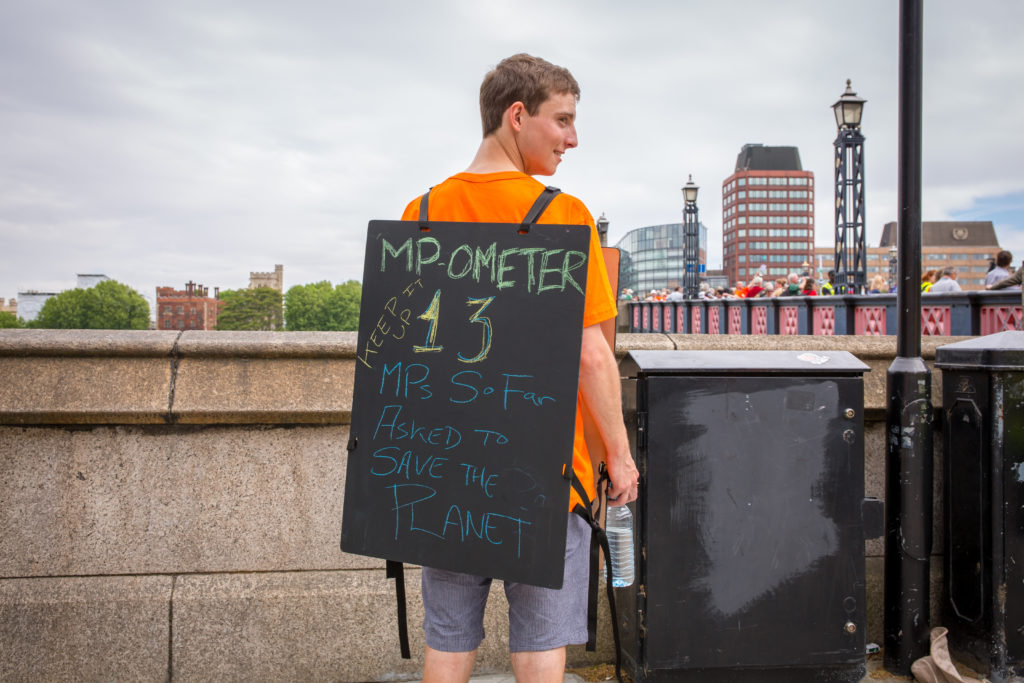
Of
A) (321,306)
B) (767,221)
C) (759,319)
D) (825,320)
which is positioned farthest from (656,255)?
(825,320)

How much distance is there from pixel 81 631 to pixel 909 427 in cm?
346

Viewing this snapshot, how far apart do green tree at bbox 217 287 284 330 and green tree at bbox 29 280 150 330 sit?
13894 millimetres

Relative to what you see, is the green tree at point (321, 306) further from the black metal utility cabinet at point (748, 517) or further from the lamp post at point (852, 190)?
the black metal utility cabinet at point (748, 517)

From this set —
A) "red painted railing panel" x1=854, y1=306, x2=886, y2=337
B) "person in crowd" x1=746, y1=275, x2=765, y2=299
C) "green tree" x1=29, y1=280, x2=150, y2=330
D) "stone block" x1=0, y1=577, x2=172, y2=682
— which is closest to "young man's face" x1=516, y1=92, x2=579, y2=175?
"stone block" x1=0, y1=577, x2=172, y2=682

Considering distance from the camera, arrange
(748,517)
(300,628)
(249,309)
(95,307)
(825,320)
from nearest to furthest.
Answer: (748,517) < (300,628) < (825,320) < (95,307) < (249,309)

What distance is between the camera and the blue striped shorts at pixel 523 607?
5.78ft

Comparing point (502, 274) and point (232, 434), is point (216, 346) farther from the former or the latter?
point (502, 274)

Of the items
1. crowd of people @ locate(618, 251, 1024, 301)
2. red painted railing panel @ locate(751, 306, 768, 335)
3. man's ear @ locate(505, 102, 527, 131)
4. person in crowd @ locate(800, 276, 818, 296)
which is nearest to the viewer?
man's ear @ locate(505, 102, 527, 131)

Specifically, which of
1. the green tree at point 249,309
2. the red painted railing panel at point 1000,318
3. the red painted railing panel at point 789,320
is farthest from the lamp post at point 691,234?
the green tree at point 249,309

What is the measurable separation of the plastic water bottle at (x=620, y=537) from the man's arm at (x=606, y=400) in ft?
1.70

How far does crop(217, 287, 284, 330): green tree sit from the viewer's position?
120781 mm

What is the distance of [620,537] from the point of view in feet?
7.71

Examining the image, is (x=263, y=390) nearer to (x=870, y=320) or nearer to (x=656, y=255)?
(x=870, y=320)

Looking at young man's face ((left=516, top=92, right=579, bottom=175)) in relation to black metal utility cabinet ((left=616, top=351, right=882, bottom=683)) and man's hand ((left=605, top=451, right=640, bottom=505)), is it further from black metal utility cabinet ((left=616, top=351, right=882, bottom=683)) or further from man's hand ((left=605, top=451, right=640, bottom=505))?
black metal utility cabinet ((left=616, top=351, right=882, bottom=683))
